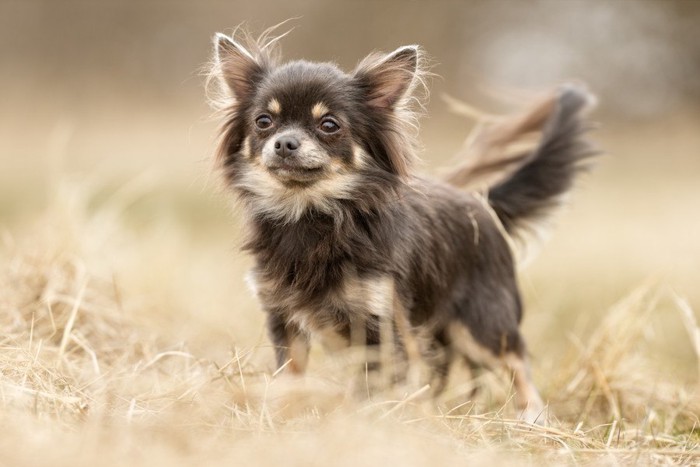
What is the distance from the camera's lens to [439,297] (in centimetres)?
400

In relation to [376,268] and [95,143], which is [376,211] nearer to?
[376,268]

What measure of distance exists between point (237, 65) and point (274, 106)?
388 millimetres

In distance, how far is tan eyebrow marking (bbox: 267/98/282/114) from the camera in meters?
3.69

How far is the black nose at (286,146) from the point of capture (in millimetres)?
3514

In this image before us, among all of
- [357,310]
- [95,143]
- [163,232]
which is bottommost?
[95,143]

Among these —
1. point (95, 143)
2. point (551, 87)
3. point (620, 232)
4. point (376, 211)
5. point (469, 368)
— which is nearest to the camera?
point (376, 211)

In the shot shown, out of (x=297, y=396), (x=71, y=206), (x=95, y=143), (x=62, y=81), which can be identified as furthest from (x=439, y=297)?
(x=62, y=81)

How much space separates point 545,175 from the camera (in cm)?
→ 467

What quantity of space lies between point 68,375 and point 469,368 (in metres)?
2.01

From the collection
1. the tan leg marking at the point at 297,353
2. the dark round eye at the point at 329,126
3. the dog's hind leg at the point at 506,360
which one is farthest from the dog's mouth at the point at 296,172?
the dog's hind leg at the point at 506,360

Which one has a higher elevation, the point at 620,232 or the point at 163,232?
the point at 163,232

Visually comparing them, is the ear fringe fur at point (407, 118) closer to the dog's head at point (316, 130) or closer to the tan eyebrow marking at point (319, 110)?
the dog's head at point (316, 130)

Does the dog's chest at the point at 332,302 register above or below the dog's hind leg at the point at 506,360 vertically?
above

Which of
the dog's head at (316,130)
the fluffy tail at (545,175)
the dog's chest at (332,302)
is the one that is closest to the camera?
the dog's chest at (332,302)
